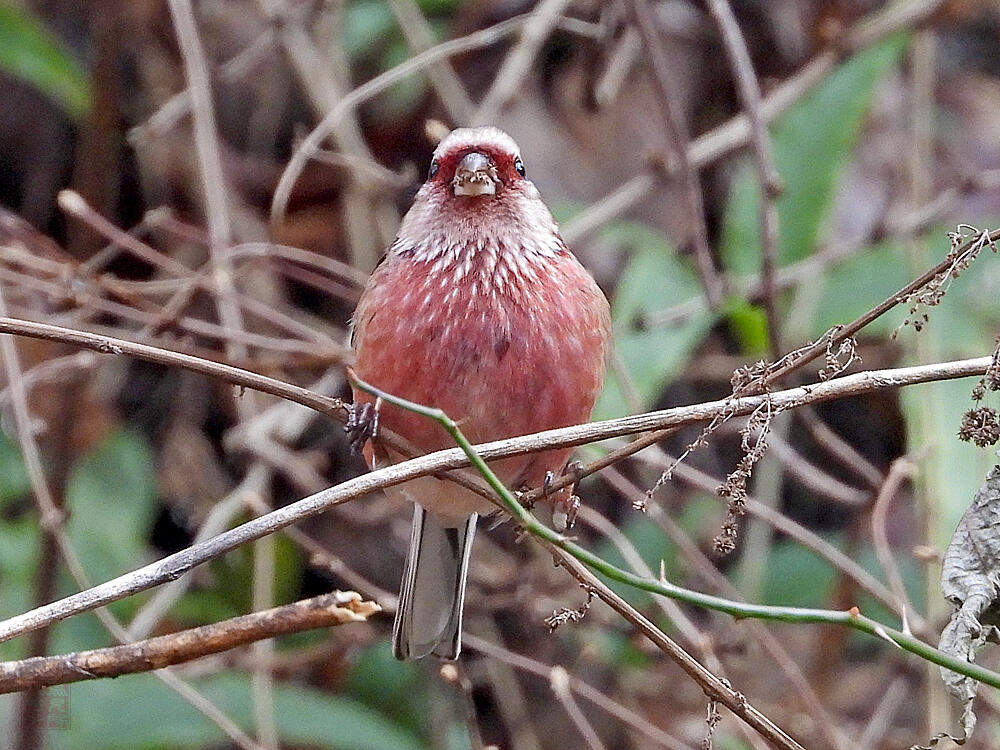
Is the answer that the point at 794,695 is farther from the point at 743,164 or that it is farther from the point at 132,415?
the point at 132,415

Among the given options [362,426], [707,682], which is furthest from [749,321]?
[707,682]

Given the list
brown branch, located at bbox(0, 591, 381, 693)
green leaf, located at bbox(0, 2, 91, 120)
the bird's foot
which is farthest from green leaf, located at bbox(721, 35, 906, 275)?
brown branch, located at bbox(0, 591, 381, 693)

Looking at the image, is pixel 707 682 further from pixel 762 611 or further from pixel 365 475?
pixel 365 475

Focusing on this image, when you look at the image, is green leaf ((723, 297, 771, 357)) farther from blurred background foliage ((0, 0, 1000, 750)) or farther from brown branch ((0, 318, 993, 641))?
brown branch ((0, 318, 993, 641))

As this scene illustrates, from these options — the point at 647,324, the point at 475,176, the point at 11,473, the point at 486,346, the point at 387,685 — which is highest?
the point at 11,473

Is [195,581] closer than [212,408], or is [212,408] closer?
[195,581]

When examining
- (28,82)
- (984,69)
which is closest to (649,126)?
(984,69)

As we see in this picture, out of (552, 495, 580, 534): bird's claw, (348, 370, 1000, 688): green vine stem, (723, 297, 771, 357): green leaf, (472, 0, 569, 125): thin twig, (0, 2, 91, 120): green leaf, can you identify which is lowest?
(348, 370, 1000, 688): green vine stem
